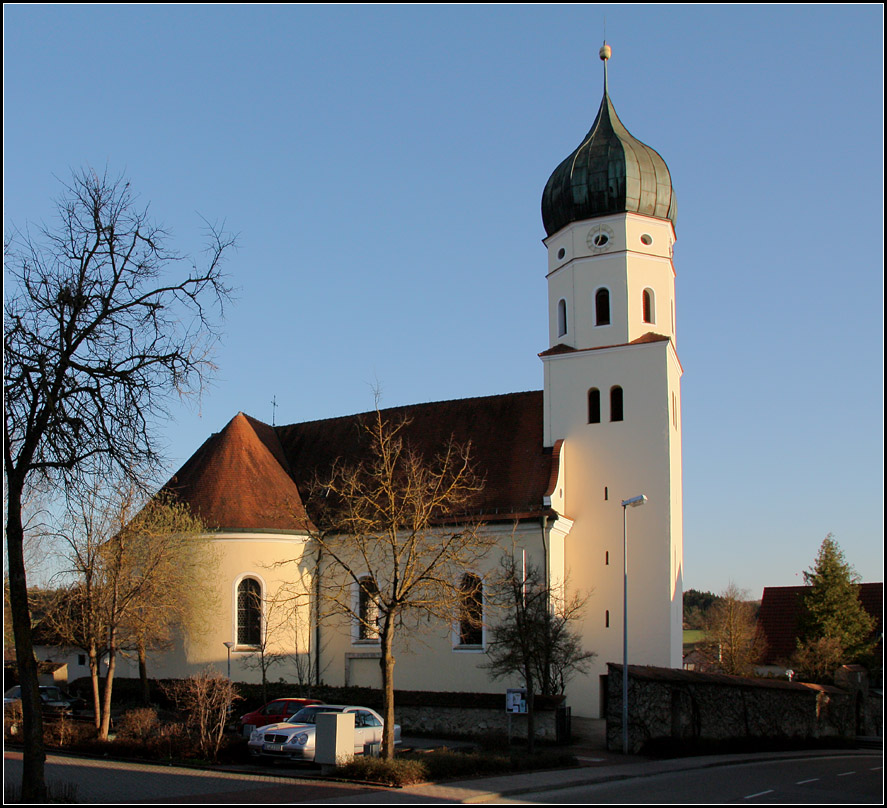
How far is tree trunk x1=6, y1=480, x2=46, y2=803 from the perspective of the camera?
1286 centimetres

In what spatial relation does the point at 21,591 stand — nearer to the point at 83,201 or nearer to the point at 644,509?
the point at 83,201

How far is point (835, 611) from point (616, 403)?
21778 millimetres

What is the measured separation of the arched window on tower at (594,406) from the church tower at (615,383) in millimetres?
51

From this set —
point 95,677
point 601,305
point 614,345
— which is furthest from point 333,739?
point 601,305

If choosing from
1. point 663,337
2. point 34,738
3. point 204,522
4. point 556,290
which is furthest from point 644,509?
point 34,738

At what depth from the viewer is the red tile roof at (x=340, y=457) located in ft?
108

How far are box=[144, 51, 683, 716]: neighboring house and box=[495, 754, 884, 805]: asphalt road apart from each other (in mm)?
8458

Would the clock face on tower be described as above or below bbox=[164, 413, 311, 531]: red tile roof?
above

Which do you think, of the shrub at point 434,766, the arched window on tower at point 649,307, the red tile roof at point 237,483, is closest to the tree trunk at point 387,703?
the shrub at point 434,766

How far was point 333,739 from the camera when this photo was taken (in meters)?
18.5

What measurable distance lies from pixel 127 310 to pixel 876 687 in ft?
134

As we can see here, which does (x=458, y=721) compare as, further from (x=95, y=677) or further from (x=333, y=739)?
(x=333, y=739)

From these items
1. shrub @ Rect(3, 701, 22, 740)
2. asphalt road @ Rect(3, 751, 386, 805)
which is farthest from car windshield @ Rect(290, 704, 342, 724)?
shrub @ Rect(3, 701, 22, 740)

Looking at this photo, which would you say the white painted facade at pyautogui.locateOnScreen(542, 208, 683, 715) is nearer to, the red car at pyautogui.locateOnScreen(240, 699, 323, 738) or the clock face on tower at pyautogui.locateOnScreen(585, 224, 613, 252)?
the clock face on tower at pyautogui.locateOnScreen(585, 224, 613, 252)
